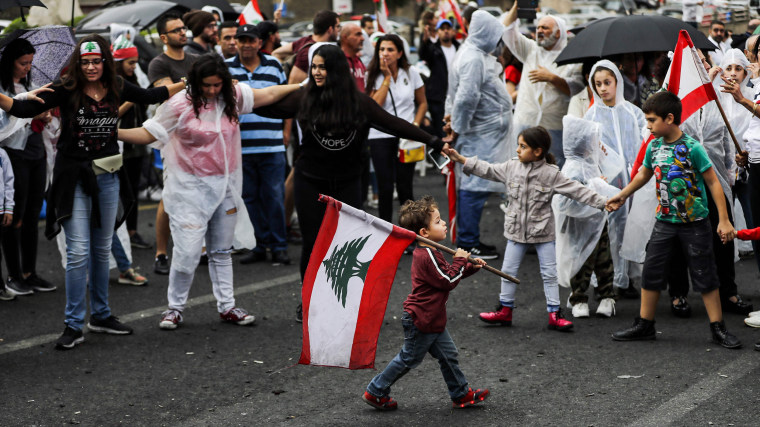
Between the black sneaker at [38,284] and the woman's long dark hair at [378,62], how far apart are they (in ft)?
10.4

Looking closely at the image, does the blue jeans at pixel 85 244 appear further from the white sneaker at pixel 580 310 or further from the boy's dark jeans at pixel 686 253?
the boy's dark jeans at pixel 686 253

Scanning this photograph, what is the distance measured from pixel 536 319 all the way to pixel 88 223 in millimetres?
2986

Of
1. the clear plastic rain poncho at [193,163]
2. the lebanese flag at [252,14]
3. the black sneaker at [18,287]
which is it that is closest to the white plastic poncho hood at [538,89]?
the clear plastic rain poncho at [193,163]

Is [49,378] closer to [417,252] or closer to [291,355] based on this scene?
[291,355]

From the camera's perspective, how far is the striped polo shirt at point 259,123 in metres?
8.25

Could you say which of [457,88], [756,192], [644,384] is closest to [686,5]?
[457,88]

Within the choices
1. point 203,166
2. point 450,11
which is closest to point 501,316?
point 203,166

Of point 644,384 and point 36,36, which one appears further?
point 36,36

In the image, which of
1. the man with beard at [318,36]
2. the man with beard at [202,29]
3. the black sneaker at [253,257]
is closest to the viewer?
the man with beard at [318,36]

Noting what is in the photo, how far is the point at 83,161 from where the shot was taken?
5.96 meters

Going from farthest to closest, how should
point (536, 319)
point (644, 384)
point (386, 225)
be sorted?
point (536, 319) < point (644, 384) < point (386, 225)

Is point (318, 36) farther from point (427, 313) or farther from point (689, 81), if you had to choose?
point (427, 313)

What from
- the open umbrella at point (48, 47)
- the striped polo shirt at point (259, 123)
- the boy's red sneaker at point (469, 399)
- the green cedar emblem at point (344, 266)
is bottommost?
the boy's red sneaker at point (469, 399)

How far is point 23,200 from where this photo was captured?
728 centimetres
